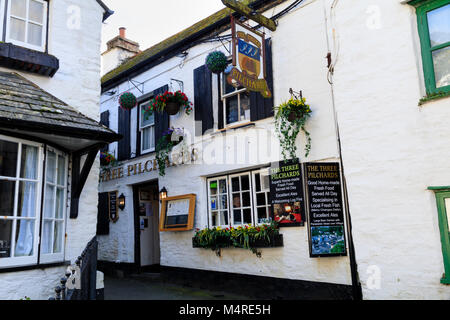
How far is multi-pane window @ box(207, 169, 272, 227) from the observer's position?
812 centimetres

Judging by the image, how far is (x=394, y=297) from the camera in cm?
551

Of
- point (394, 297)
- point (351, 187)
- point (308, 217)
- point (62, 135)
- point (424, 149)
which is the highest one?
point (62, 135)

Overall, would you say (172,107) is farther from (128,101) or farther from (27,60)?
(27,60)

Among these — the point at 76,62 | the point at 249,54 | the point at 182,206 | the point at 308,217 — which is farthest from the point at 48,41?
the point at 308,217

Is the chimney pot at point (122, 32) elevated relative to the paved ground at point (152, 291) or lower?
elevated

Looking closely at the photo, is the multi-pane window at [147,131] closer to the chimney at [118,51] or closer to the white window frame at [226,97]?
the white window frame at [226,97]

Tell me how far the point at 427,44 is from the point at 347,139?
1685 mm

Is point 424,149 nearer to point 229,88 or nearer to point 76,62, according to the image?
point 229,88

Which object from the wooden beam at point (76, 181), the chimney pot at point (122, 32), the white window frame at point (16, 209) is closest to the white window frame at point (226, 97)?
the wooden beam at point (76, 181)

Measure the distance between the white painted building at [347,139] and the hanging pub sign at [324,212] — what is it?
171mm

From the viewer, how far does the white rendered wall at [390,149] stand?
5.34 m

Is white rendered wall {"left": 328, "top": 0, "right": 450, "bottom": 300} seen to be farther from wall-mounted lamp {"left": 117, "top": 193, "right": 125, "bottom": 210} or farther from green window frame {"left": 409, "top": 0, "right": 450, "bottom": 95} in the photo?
wall-mounted lamp {"left": 117, "top": 193, "right": 125, "bottom": 210}
